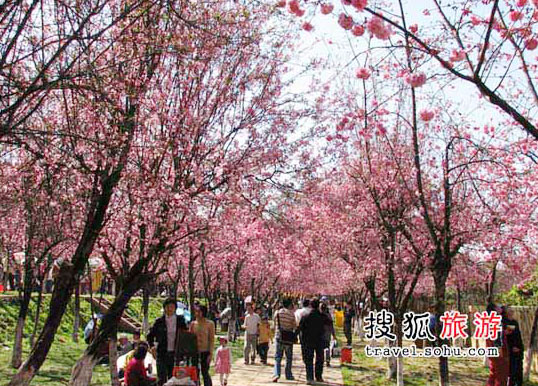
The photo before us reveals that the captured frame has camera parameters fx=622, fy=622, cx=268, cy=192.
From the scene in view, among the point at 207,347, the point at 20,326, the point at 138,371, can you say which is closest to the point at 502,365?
the point at 207,347

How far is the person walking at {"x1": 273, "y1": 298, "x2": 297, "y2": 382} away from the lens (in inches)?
504

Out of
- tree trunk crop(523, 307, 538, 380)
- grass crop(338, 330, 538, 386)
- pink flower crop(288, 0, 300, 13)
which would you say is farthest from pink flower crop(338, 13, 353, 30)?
tree trunk crop(523, 307, 538, 380)

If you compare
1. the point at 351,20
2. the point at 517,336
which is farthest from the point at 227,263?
the point at 351,20

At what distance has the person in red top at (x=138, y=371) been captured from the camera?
873cm

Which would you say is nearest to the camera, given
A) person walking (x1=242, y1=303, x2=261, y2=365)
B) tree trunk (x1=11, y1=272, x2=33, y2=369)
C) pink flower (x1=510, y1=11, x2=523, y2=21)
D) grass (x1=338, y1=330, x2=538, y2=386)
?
pink flower (x1=510, y1=11, x2=523, y2=21)

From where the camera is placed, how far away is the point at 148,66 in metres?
8.82

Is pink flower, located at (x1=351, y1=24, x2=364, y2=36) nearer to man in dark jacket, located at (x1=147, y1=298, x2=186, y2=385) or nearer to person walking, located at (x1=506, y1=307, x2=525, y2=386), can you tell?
man in dark jacket, located at (x1=147, y1=298, x2=186, y2=385)

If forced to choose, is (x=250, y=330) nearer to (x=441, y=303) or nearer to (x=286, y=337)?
(x=286, y=337)

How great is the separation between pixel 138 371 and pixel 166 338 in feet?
3.13

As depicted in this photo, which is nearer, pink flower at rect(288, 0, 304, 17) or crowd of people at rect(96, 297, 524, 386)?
pink flower at rect(288, 0, 304, 17)

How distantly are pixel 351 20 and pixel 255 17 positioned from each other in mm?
4901

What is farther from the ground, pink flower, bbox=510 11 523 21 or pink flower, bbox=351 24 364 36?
pink flower, bbox=510 11 523 21

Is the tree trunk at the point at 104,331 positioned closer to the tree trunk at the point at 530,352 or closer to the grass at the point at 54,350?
the grass at the point at 54,350

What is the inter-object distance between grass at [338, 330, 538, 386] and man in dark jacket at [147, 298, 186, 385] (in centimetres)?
470
